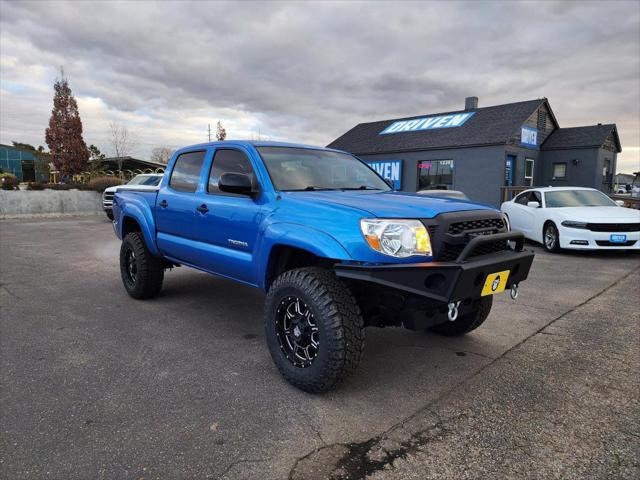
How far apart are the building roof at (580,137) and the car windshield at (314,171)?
2109cm

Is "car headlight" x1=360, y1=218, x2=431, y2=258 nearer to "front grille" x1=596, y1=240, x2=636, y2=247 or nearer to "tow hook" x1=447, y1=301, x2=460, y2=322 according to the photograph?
"tow hook" x1=447, y1=301, x2=460, y2=322

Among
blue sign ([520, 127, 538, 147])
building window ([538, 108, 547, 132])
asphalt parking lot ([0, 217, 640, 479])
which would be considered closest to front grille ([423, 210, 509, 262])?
asphalt parking lot ([0, 217, 640, 479])

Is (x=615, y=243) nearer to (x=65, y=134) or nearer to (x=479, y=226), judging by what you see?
(x=479, y=226)

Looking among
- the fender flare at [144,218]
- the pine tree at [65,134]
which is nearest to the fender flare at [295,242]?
the fender flare at [144,218]

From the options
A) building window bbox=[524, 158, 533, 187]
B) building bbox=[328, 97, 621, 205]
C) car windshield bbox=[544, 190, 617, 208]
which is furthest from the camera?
building window bbox=[524, 158, 533, 187]

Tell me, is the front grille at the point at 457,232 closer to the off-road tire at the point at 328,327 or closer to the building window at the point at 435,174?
the off-road tire at the point at 328,327

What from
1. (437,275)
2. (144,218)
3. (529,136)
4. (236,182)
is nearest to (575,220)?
(437,275)

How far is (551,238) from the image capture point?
9273mm

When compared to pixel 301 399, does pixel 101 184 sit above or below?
above

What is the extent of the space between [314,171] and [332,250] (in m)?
1.30

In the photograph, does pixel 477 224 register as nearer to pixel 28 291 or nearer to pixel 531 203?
pixel 28 291

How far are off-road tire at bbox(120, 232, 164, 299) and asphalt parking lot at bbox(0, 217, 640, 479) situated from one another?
0.64 feet

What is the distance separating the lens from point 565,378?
3209mm

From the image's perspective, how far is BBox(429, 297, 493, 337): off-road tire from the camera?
3.80 m
